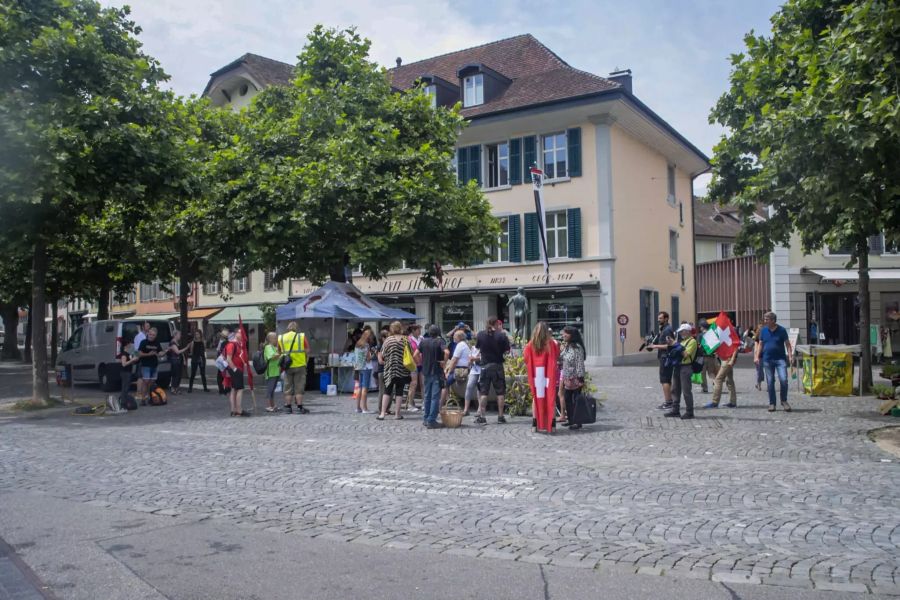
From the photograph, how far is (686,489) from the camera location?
7.76 m

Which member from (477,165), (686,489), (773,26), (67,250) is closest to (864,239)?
(773,26)

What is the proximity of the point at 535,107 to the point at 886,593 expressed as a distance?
2834 centimetres

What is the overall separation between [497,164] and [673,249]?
10.4 m

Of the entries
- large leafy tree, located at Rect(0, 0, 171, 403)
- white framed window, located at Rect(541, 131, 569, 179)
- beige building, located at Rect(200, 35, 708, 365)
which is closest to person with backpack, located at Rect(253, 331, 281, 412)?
large leafy tree, located at Rect(0, 0, 171, 403)

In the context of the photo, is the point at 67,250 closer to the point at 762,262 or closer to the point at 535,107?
the point at 535,107

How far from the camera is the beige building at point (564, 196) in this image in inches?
1238

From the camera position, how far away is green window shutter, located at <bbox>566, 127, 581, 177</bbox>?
1260 inches

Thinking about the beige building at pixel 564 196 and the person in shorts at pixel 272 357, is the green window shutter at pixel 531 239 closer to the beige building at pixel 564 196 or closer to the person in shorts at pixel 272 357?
the beige building at pixel 564 196

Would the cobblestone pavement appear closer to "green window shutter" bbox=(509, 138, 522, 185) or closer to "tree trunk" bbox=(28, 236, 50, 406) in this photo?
"tree trunk" bbox=(28, 236, 50, 406)

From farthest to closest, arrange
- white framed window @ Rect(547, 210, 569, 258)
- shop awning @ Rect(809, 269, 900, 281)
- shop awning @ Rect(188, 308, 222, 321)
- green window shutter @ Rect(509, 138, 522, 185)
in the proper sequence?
1. shop awning @ Rect(188, 308, 222, 321)
2. green window shutter @ Rect(509, 138, 522, 185)
3. white framed window @ Rect(547, 210, 569, 258)
4. shop awning @ Rect(809, 269, 900, 281)

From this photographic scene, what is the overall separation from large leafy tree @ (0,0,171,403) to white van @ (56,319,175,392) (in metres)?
4.82

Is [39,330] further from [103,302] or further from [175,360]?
[103,302]

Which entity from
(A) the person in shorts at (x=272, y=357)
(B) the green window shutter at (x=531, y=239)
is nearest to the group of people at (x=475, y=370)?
(A) the person in shorts at (x=272, y=357)

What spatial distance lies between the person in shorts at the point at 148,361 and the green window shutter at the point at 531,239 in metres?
18.6
